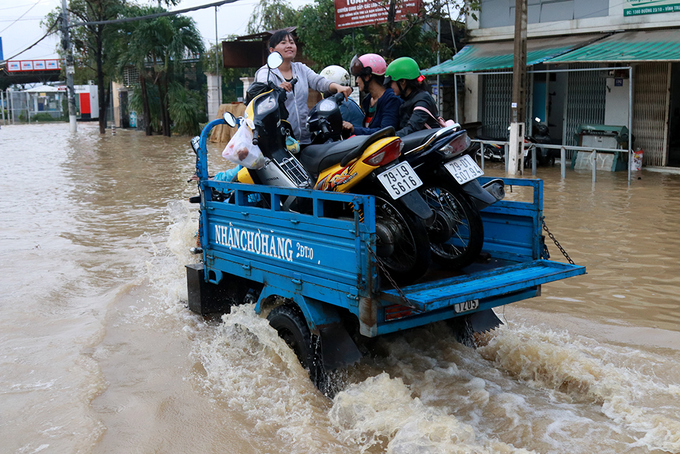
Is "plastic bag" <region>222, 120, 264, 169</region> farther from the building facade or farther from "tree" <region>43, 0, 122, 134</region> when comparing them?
"tree" <region>43, 0, 122, 134</region>

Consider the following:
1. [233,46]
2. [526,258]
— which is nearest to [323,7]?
[233,46]

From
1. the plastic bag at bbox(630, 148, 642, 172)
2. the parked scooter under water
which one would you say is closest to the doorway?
the plastic bag at bbox(630, 148, 642, 172)

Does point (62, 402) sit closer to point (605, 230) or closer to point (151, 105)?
point (605, 230)

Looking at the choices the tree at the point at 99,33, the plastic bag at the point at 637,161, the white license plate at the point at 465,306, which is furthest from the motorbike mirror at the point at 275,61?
the tree at the point at 99,33

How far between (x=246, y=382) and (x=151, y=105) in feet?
90.2

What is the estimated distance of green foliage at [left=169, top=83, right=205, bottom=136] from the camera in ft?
92.9

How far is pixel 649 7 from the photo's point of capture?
510 inches

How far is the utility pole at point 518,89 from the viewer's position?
1251 cm

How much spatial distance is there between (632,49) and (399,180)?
10.2 meters

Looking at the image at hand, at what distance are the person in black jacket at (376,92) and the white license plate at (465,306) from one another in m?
1.79

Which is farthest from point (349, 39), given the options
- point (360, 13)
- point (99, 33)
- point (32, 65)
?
point (32, 65)

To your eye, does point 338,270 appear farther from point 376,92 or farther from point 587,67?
point 587,67

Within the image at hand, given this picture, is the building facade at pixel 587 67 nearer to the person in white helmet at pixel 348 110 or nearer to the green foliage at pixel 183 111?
the person in white helmet at pixel 348 110

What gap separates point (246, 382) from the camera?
14.3 ft
